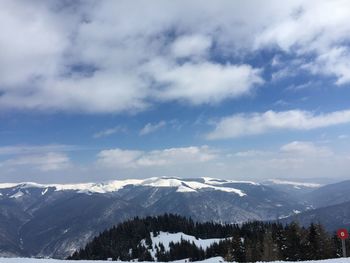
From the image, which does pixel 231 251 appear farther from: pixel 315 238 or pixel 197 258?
pixel 197 258

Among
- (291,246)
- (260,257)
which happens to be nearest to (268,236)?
(260,257)

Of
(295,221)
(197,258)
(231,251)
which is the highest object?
(295,221)

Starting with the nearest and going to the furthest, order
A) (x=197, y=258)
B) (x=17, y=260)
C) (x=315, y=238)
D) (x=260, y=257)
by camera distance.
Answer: (x=17, y=260) < (x=315, y=238) < (x=260, y=257) < (x=197, y=258)

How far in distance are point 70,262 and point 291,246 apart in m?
80.4

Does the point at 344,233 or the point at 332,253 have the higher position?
the point at 344,233

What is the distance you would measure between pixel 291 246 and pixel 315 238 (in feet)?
22.6

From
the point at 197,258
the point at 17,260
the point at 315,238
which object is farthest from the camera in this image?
the point at 197,258

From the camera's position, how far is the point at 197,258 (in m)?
197

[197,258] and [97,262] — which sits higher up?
[97,262]

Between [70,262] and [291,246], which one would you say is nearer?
[70,262]

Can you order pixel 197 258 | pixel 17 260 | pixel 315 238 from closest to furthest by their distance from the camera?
pixel 17 260 → pixel 315 238 → pixel 197 258

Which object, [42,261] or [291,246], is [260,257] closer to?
[291,246]

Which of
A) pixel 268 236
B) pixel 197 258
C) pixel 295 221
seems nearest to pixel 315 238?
pixel 295 221

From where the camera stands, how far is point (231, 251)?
11794 centimetres
